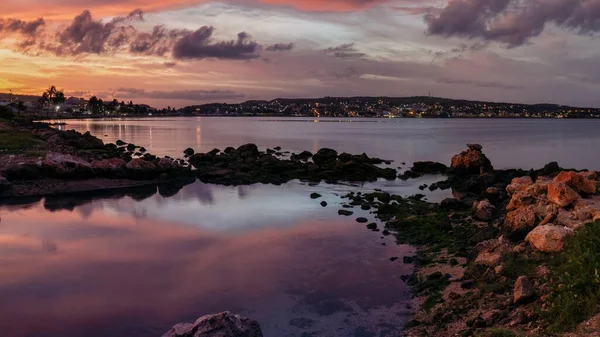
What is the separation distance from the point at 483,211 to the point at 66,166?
30720 mm

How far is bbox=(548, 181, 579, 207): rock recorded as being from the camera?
17.3 m

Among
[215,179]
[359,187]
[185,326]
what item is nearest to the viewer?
[185,326]

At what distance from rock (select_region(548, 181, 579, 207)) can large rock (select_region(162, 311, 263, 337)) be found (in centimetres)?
1287

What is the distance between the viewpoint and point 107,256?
2055 centimetres

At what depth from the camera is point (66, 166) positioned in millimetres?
37281

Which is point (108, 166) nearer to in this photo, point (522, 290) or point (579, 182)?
point (579, 182)

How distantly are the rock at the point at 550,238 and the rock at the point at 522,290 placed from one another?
2314 millimetres

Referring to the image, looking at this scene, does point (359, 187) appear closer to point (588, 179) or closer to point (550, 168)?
point (550, 168)

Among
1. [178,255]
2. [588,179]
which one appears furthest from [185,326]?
[588,179]

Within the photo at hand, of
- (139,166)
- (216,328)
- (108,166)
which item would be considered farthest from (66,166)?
(216,328)

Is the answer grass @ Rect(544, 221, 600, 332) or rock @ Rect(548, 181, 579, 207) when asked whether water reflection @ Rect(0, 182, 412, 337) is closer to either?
grass @ Rect(544, 221, 600, 332)

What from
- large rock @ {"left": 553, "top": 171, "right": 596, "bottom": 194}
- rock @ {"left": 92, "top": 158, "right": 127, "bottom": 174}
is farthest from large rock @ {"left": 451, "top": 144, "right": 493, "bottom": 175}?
rock @ {"left": 92, "top": 158, "right": 127, "bottom": 174}

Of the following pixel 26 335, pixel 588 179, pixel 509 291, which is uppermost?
pixel 588 179

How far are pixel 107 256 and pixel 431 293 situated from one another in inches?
537
